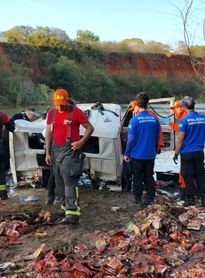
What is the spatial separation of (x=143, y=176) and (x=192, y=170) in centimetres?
79

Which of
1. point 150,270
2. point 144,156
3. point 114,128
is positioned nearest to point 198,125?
point 144,156

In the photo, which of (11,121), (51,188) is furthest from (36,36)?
(51,188)

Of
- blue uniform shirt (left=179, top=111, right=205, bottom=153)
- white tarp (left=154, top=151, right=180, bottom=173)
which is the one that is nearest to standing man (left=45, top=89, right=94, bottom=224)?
blue uniform shirt (left=179, top=111, right=205, bottom=153)

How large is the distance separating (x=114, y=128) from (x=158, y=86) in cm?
5344

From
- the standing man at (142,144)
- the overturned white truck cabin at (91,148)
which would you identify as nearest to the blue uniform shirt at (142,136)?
the standing man at (142,144)

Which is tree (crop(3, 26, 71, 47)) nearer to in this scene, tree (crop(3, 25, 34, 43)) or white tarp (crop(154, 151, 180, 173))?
tree (crop(3, 25, 34, 43))

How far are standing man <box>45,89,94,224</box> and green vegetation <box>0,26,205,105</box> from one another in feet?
120

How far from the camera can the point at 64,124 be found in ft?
18.1

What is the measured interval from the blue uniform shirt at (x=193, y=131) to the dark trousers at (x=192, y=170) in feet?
0.31

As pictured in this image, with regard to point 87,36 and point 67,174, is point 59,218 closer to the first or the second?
point 67,174

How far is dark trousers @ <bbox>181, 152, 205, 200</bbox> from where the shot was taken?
6609 millimetres

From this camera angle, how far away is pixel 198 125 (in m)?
6.53

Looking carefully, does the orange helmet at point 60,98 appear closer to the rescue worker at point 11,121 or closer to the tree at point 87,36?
the rescue worker at point 11,121

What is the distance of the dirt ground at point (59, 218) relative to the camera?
484 centimetres
